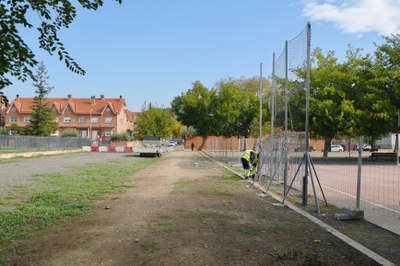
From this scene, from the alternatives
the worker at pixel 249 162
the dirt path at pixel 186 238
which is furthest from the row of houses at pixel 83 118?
the dirt path at pixel 186 238

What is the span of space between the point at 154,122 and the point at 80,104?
104ft

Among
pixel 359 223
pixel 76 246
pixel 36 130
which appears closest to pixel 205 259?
pixel 76 246

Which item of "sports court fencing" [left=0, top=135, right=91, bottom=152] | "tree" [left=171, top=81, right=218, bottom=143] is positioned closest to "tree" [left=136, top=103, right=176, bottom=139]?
"tree" [left=171, top=81, right=218, bottom=143]

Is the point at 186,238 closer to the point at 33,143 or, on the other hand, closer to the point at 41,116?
the point at 33,143

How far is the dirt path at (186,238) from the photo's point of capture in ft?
17.4

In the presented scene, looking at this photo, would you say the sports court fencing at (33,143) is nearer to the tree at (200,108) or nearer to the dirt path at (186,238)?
the tree at (200,108)

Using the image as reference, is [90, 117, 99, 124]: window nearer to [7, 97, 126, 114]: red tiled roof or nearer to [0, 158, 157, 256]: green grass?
[7, 97, 126, 114]: red tiled roof

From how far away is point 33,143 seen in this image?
135 ft

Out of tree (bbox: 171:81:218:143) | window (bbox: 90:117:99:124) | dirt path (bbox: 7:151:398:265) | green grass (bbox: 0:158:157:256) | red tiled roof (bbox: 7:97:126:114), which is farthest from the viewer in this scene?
window (bbox: 90:117:99:124)

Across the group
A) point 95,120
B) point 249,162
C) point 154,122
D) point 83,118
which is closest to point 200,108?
point 154,122

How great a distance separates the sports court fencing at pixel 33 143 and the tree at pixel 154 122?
11202 mm

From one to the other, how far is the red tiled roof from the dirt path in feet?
263

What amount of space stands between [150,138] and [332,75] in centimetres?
1840

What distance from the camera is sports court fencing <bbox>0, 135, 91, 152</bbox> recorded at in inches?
1396
